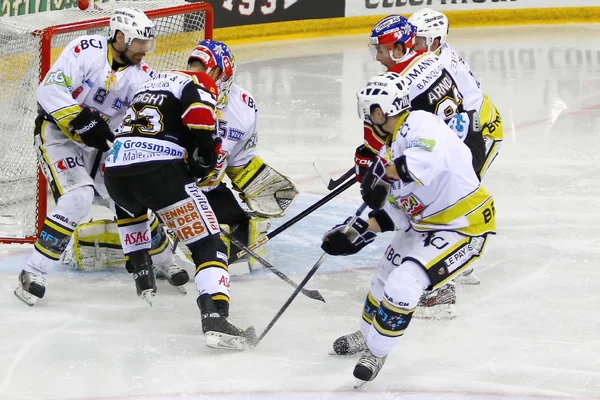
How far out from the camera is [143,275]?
4227 millimetres

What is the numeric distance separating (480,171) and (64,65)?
1.79 m

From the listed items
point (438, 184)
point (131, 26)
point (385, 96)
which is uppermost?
point (385, 96)

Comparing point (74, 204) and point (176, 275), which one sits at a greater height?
point (74, 204)

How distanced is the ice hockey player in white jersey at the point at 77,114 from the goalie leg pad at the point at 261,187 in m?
0.50

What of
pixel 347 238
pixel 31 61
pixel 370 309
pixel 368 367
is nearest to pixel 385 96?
pixel 347 238

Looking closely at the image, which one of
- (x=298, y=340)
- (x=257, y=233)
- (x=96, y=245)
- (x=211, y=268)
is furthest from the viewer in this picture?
(x=257, y=233)

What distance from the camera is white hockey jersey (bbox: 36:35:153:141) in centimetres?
430

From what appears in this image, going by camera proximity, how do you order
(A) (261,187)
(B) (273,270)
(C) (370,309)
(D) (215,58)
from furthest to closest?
(A) (261,187), (B) (273,270), (D) (215,58), (C) (370,309)

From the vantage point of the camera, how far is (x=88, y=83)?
4414mm

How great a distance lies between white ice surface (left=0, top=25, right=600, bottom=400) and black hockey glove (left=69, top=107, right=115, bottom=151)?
621 mm

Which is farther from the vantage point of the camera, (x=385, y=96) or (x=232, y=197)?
(x=232, y=197)

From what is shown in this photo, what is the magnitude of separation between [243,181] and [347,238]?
1.20m

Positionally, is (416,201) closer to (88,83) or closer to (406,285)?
(406,285)

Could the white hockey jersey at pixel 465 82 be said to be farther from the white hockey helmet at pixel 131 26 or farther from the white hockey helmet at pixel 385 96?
the white hockey helmet at pixel 131 26
